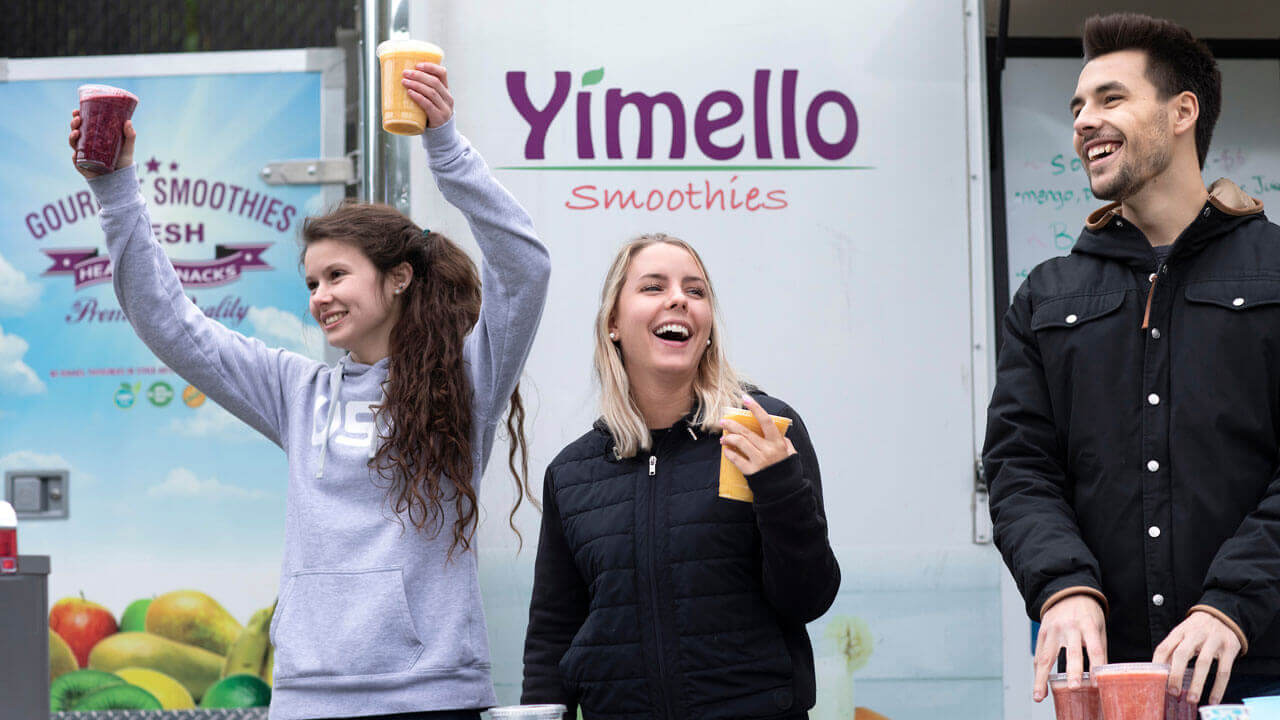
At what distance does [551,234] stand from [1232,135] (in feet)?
7.52

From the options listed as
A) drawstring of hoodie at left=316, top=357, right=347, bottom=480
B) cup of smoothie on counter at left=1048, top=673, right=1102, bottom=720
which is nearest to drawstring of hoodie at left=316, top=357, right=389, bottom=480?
drawstring of hoodie at left=316, top=357, right=347, bottom=480

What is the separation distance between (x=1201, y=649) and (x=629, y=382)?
115cm

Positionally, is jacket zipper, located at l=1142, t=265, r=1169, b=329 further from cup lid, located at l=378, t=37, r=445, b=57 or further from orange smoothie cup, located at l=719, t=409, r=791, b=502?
cup lid, located at l=378, t=37, r=445, b=57

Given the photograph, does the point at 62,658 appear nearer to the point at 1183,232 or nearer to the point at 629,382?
the point at 629,382

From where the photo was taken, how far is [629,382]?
2643 mm

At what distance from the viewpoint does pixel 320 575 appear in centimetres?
251

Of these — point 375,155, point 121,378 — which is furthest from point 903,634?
point 121,378

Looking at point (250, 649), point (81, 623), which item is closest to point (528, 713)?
point (250, 649)

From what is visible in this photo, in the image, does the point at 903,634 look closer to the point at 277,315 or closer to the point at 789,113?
the point at 789,113

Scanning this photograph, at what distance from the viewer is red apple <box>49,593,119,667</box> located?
409cm

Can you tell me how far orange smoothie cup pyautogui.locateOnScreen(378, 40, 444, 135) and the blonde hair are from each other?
49 cm

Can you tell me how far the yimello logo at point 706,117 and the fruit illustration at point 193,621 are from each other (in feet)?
5.41

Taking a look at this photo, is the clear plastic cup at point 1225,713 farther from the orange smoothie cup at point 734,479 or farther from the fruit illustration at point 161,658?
the fruit illustration at point 161,658

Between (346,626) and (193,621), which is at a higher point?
(346,626)
